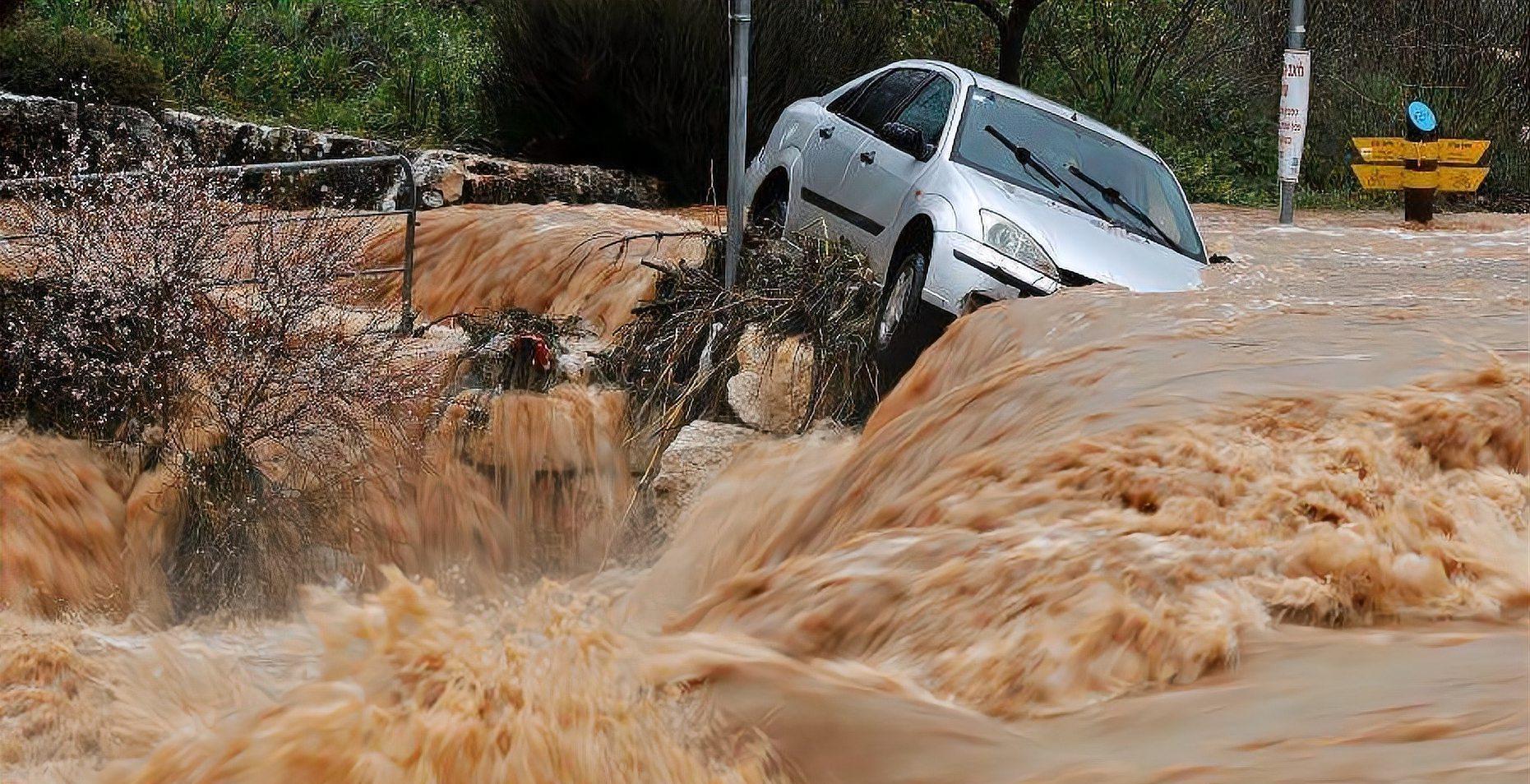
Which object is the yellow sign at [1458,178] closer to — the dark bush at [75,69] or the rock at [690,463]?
the rock at [690,463]

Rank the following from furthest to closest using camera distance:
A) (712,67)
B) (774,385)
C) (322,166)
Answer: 1. (712,67)
2. (322,166)
3. (774,385)

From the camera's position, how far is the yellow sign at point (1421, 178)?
13.9 m

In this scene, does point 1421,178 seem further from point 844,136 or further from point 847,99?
point 844,136

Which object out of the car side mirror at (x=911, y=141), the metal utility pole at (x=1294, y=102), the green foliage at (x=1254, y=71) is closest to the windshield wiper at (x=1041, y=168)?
the car side mirror at (x=911, y=141)

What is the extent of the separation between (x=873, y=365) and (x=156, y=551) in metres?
3.27

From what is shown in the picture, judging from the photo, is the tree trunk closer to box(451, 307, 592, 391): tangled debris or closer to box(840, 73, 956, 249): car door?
box(840, 73, 956, 249): car door

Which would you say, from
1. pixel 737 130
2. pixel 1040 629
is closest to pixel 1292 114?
pixel 737 130

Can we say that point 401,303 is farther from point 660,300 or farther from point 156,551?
point 156,551

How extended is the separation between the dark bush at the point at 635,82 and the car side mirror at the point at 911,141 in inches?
189

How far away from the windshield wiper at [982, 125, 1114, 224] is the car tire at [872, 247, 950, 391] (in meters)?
0.72

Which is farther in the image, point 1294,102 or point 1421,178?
point 1421,178

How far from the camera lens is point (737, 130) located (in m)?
8.47

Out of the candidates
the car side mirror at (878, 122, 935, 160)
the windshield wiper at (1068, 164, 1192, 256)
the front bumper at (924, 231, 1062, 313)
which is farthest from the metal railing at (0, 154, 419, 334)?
the windshield wiper at (1068, 164, 1192, 256)

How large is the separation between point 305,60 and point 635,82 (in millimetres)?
3974
